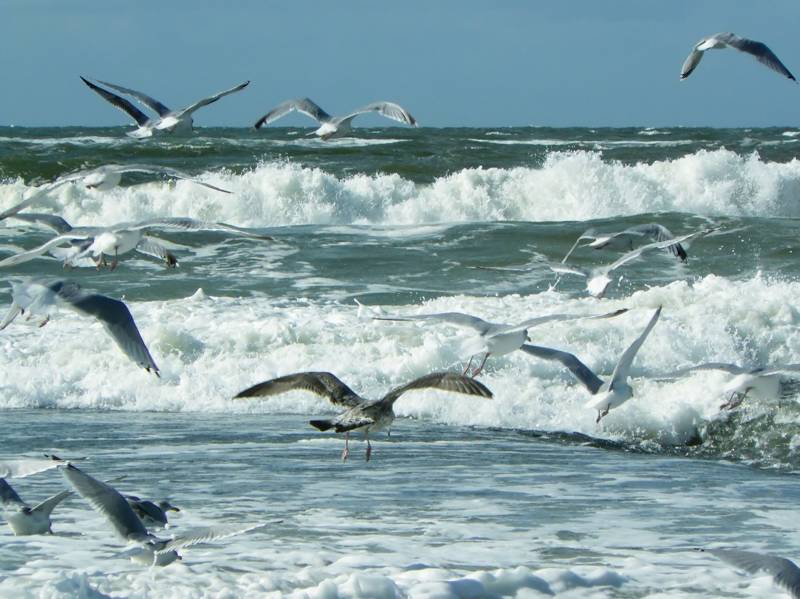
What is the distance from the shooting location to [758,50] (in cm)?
911

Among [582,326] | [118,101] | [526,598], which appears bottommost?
[526,598]

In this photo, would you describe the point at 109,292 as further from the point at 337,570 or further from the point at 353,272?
the point at 337,570

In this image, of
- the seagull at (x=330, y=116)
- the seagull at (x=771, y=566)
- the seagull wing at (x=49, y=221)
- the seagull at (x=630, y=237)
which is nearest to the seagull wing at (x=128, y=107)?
the seagull at (x=330, y=116)

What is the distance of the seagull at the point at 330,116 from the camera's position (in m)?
9.72

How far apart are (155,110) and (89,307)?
392 centimetres

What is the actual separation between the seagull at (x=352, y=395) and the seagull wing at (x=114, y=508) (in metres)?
0.91

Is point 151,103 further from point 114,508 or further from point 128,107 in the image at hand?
point 114,508

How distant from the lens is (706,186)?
92.8ft

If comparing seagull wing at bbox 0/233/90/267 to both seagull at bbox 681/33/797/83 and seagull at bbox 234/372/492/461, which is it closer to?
seagull at bbox 234/372/492/461

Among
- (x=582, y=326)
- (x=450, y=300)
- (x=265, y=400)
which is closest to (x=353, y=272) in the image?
(x=450, y=300)

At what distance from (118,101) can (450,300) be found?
5.14m

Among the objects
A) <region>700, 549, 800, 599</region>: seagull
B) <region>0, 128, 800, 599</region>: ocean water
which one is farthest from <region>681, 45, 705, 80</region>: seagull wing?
<region>700, 549, 800, 599</region>: seagull

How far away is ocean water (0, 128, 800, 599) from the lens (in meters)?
5.66

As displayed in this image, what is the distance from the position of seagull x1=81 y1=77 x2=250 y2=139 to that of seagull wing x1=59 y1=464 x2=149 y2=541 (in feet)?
15.2
